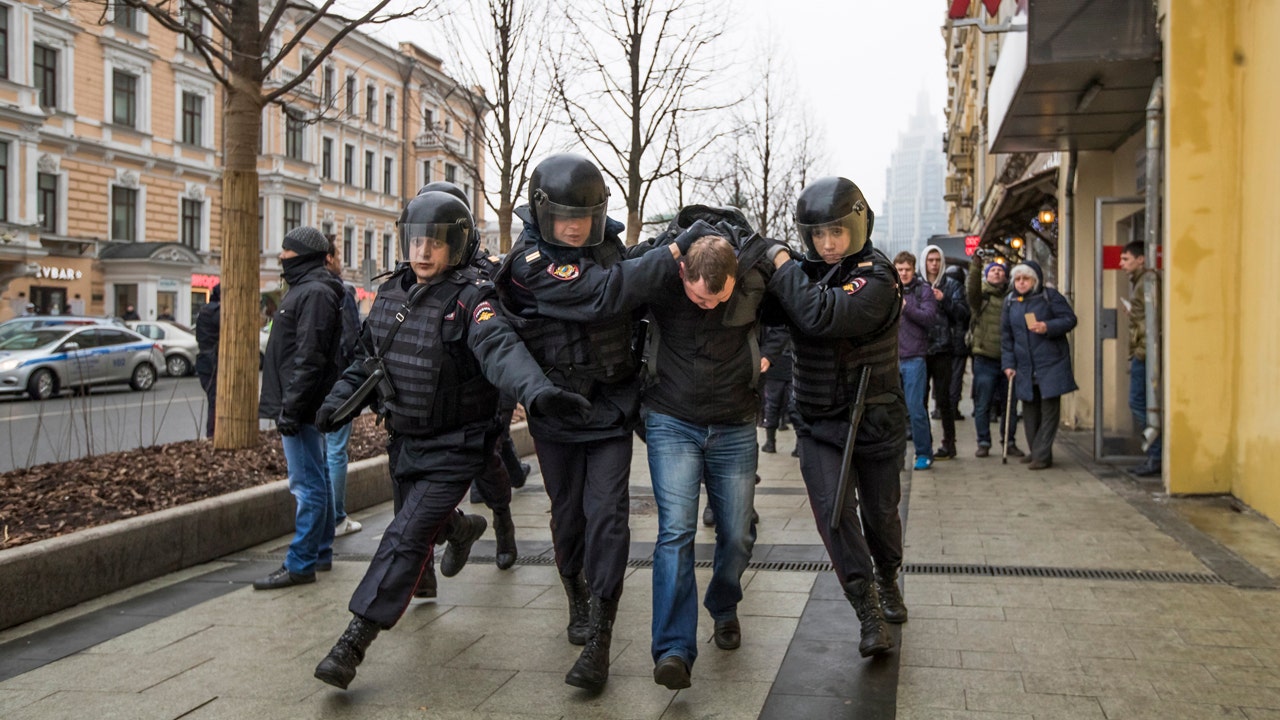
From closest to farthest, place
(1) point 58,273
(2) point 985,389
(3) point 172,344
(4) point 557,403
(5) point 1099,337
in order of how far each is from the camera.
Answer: (4) point 557,403 → (5) point 1099,337 → (2) point 985,389 → (3) point 172,344 → (1) point 58,273

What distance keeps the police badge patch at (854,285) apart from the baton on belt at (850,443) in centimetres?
39

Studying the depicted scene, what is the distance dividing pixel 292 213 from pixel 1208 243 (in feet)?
141

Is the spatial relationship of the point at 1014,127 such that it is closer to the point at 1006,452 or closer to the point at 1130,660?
the point at 1006,452

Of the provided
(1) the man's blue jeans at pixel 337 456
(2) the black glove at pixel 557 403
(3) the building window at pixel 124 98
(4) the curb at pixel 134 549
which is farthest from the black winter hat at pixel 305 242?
(3) the building window at pixel 124 98

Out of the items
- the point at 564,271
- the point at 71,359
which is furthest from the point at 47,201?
the point at 564,271

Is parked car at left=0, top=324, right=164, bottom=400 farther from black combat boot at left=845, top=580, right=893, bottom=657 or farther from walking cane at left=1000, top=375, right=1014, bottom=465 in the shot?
black combat boot at left=845, top=580, right=893, bottom=657

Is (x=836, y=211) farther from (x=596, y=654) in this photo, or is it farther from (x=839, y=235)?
(x=596, y=654)

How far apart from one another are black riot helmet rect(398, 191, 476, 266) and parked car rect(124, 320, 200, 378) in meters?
22.2

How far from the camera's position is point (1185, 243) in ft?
24.2

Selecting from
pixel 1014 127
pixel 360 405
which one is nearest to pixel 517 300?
pixel 360 405

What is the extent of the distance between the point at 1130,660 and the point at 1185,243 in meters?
4.34

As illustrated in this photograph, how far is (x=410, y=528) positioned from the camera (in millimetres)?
4047

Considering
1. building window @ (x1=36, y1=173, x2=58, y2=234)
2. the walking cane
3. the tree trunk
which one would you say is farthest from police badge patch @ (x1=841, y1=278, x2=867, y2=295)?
building window @ (x1=36, y1=173, x2=58, y2=234)

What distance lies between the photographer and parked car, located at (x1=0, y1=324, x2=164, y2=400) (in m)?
17.9
